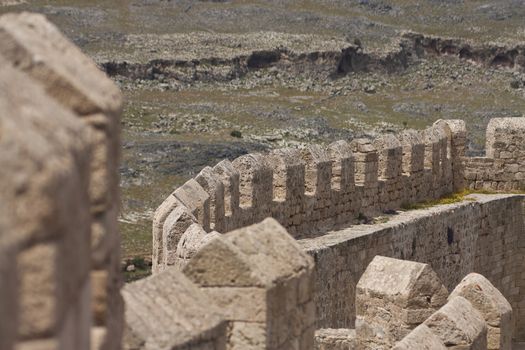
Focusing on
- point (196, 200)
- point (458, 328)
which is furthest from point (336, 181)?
point (458, 328)

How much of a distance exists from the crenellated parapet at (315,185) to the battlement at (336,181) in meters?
0.01

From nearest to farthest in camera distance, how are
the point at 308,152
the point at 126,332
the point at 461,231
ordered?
the point at 126,332, the point at 308,152, the point at 461,231

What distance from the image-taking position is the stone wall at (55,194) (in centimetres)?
388

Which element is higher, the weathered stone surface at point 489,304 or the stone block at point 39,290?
the stone block at point 39,290

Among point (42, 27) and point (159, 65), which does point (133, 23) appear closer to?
point (159, 65)

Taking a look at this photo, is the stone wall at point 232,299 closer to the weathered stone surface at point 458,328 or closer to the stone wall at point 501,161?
the weathered stone surface at point 458,328

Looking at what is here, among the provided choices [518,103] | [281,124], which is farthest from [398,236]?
[518,103]

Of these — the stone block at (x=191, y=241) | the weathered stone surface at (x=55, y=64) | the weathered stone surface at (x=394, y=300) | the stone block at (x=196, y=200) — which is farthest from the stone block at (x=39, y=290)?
the stone block at (x=196, y=200)

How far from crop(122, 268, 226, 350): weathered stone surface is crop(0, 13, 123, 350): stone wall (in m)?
0.63

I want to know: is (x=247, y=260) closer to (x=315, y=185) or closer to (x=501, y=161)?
(x=315, y=185)

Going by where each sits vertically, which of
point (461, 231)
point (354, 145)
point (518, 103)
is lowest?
point (518, 103)

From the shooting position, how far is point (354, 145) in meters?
19.7

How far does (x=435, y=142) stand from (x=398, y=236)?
2833 mm

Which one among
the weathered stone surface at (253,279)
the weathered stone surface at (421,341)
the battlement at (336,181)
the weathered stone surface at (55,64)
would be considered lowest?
the battlement at (336,181)
